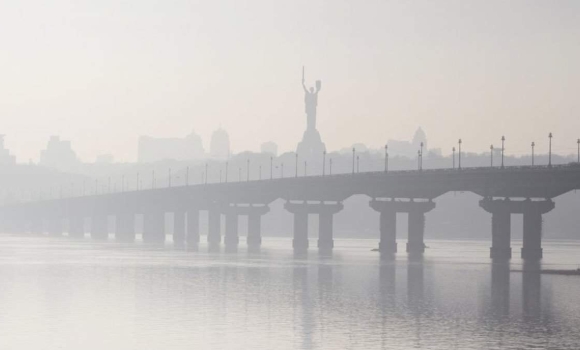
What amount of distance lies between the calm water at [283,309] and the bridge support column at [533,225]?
3573 cm

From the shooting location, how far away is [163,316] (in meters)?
66.6

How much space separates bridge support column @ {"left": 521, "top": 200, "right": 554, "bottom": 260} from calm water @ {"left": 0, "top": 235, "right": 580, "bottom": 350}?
3573 centimetres

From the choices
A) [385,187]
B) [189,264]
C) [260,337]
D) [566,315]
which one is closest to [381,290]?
[566,315]

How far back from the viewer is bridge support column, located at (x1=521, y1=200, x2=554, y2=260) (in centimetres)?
15488

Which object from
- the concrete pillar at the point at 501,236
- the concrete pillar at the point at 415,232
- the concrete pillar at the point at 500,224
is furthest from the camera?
the concrete pillar at the point at 415,232

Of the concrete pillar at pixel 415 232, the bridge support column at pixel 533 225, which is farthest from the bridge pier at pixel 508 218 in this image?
the concrete pillar at pixel 415 232

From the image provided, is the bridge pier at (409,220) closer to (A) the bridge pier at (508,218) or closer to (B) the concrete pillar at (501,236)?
(B) the concrete pillar at (501,236)

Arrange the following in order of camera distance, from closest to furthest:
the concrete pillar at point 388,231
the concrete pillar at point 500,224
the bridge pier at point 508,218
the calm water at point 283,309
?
the calm water at point 283,309 → the concrete pillar at point 500,224 → the bridge pier at point 508,218 → the concrete pillar at point 388,231

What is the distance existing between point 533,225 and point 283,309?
8964 centimetres

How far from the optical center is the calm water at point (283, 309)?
185ft

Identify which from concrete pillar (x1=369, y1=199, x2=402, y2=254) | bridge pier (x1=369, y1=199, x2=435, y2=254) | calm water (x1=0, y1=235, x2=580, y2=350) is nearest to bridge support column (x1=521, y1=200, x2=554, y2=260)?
bridge pier (x1=369, y1=199, x2=435, y2=254)

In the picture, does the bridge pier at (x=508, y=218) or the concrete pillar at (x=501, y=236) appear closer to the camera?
the bridge pier at (x=508, y=218)

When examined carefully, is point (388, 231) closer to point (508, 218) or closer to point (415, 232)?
point (415, 232)

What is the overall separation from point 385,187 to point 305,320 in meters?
107
